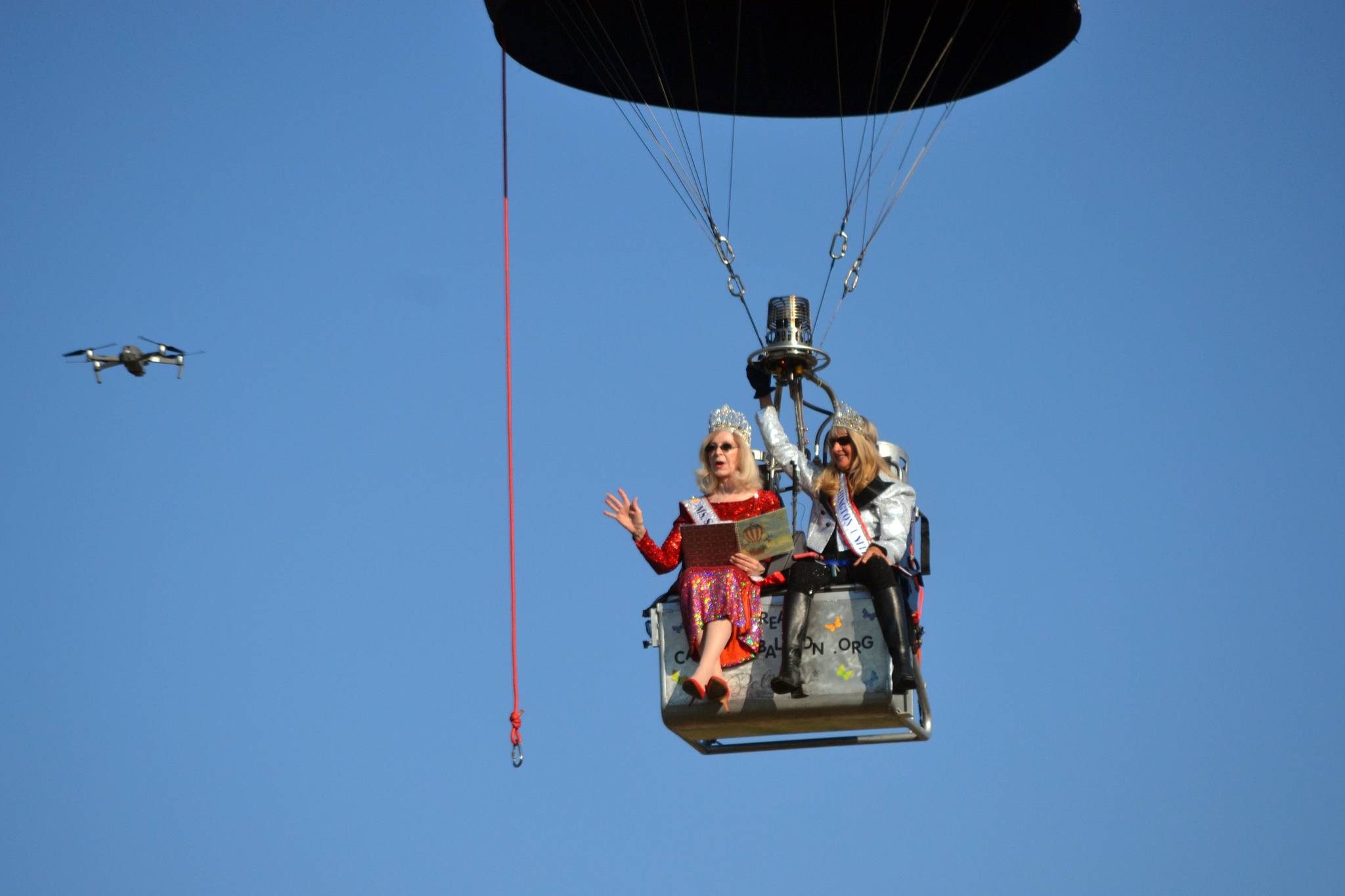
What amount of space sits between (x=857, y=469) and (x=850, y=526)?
1.20ft

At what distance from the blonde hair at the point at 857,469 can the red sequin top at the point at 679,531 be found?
0.35 m

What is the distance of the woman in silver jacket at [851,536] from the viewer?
537 inches

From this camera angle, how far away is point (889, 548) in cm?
1384

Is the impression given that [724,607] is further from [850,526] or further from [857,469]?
[857,469]

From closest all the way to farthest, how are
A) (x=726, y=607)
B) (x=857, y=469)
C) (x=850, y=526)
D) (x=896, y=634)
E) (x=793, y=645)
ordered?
(x=896, y=634) → (x=793, y=645) → (x=726, y=607) → (x=850, y=526) → (x=857, y=469)

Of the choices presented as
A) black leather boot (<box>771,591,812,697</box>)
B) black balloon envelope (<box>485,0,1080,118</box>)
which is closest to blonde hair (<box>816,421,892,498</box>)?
black leather boot (<box>771,591,812,697</box>)

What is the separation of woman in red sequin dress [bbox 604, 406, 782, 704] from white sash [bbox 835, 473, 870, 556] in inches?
18.9

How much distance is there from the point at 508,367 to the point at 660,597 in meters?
1.62

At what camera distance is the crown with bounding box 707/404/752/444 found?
A: 46.8 feet

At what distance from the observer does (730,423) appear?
1427 centimetres

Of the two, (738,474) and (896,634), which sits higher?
(738,474)

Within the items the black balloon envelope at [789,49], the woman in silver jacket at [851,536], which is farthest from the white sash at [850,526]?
the black balloon envelope at [789,49]

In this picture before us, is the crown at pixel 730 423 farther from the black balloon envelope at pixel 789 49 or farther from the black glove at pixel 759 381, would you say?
the black balloon envelope at pixel 789 49

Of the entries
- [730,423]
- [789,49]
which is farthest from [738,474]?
[789,49]
